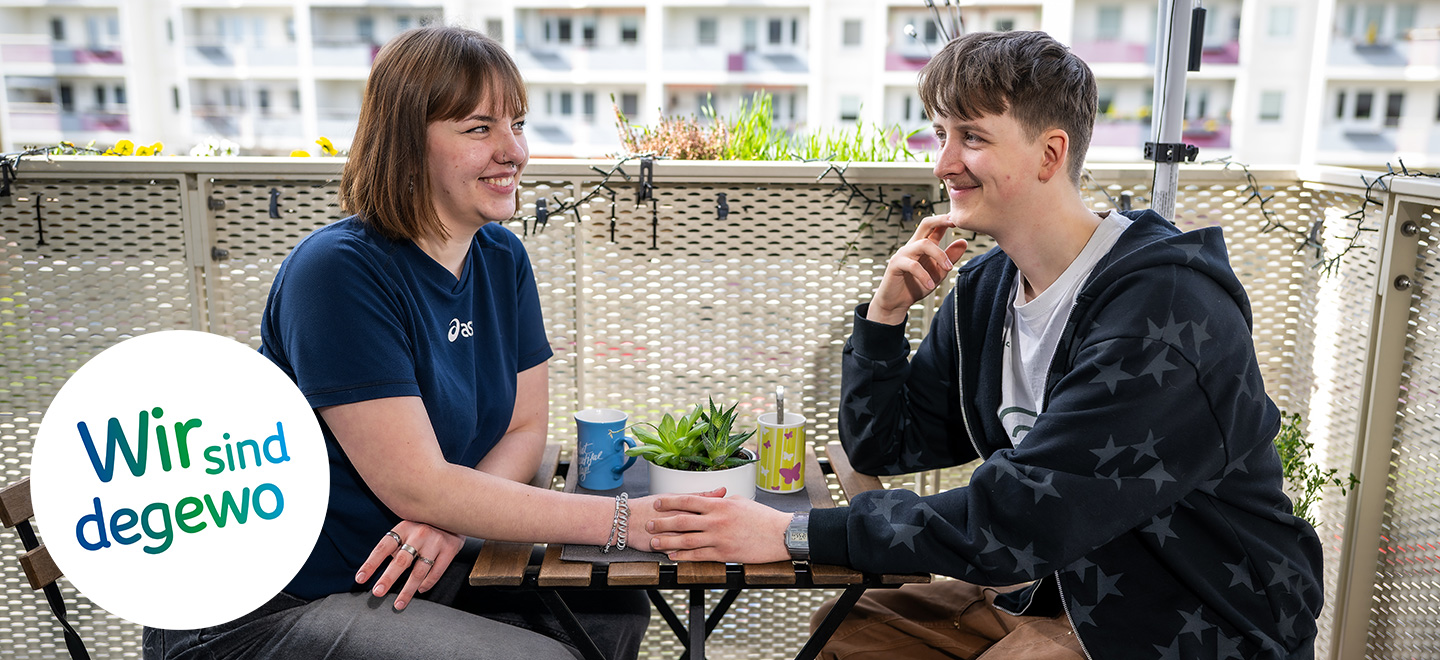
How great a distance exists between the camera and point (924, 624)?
4.93ft

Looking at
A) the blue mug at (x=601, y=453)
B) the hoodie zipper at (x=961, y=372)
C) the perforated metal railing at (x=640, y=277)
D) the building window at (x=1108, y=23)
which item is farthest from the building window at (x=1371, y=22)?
the blue mug at (x=601, y=453)

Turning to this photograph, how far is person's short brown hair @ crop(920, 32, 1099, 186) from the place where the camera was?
128 centimetres

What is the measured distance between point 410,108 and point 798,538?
825mm

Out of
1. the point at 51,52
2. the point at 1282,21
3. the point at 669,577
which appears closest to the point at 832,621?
the point at 669,577

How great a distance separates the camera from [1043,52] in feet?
4.24

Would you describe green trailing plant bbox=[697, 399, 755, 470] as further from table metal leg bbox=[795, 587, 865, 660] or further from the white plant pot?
table metal leg bbox=[795, 587, 865, 660]

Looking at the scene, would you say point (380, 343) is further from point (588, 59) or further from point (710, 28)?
point (710, 28)

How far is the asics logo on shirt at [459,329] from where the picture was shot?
4.68 ft

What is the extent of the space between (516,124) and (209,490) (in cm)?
76

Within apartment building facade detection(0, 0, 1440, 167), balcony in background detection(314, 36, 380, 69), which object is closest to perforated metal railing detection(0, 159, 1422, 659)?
apartment building facade detection(0, 0, 1440, 167)

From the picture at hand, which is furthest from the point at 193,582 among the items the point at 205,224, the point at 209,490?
the point at 205,224

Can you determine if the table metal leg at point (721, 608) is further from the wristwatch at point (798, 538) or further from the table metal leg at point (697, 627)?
the wristwatch at point (798, 538)

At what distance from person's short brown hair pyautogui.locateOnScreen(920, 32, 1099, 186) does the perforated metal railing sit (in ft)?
2.48

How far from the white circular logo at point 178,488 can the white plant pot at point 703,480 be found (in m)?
0.48
